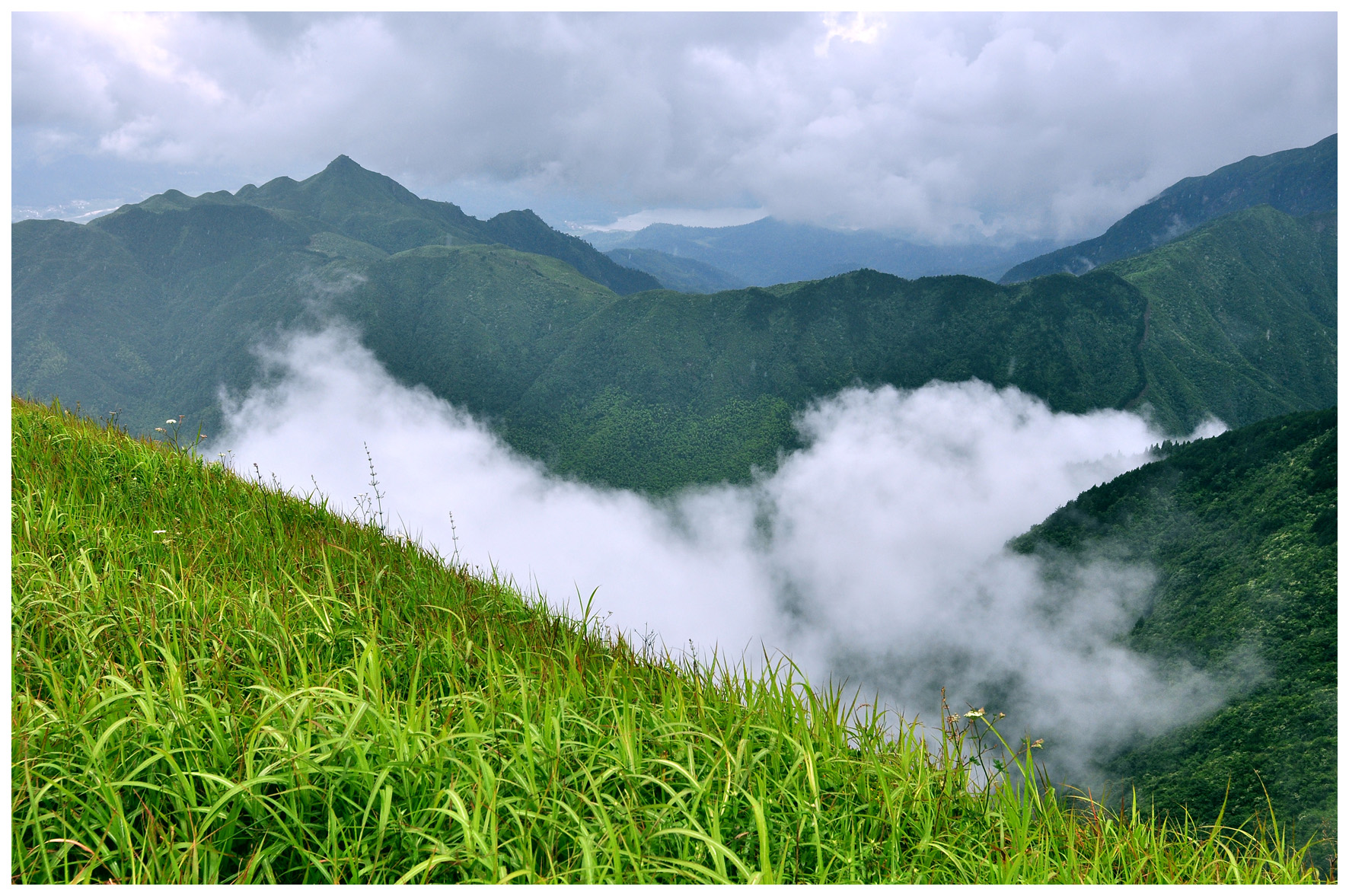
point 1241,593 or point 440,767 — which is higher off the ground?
point 1241,593

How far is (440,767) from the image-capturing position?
2.70m

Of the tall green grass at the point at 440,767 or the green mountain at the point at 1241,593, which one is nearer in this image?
the tall green grass at the point at 440,767

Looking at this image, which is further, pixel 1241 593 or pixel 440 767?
pixel 1241 593

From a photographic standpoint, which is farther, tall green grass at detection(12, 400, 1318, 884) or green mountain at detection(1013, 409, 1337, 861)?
green mountain at detection(1013, 409, 1337, 861)

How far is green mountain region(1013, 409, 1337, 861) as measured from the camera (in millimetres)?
68500

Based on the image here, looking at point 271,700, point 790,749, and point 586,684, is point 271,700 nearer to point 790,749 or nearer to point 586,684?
point 586,684

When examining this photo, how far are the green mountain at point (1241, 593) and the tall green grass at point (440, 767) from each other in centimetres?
6821

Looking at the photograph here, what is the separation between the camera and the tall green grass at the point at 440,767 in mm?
2494

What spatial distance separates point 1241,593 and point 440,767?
418 feet

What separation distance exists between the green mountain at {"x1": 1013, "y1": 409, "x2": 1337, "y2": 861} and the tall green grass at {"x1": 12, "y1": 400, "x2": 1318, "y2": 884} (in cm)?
6821

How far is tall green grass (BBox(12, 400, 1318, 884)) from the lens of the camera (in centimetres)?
249

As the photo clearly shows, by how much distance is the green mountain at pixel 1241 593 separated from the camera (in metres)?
68.5

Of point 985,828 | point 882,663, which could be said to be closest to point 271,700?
point 985,828

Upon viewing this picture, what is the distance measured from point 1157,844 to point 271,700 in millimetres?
4232
